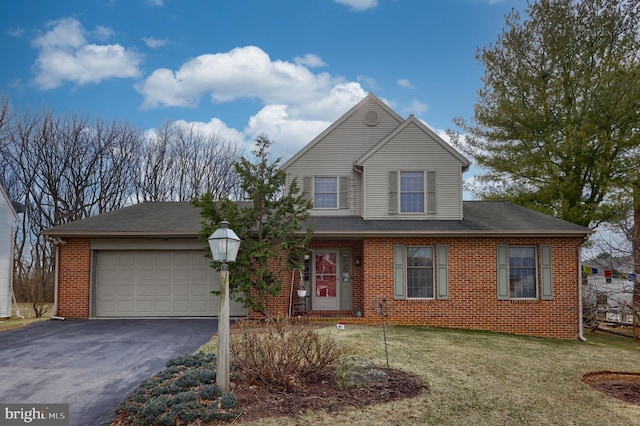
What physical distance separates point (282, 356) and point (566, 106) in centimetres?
1679

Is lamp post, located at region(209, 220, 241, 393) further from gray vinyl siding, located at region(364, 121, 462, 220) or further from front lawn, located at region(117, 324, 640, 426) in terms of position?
gray vinyl siding, located at region(364, 121, 462, 220)

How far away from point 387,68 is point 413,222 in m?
6.02

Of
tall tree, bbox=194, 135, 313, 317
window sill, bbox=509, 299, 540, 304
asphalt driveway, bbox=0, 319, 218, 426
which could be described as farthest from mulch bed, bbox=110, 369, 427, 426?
window sill, bbox=509, 299, 540, 304

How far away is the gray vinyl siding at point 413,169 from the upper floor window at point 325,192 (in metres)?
1.17

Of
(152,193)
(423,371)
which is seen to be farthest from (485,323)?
(152,193)

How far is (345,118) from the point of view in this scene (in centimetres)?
1510

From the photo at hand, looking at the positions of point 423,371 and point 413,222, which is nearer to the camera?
point 423,371

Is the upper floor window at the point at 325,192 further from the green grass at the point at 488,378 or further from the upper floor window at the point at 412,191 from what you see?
the green grass at the point at 488,378

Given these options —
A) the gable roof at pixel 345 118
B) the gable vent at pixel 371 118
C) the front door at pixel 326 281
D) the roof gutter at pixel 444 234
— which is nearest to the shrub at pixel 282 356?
the roof gutter at pixel 444 234

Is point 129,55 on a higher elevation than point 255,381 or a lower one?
higher

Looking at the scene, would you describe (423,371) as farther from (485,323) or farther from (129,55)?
(129,55)

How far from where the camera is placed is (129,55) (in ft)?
67.7

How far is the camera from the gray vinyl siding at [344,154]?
14688 millimetres

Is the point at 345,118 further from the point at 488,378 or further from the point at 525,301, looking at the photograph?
the point at 488,378
